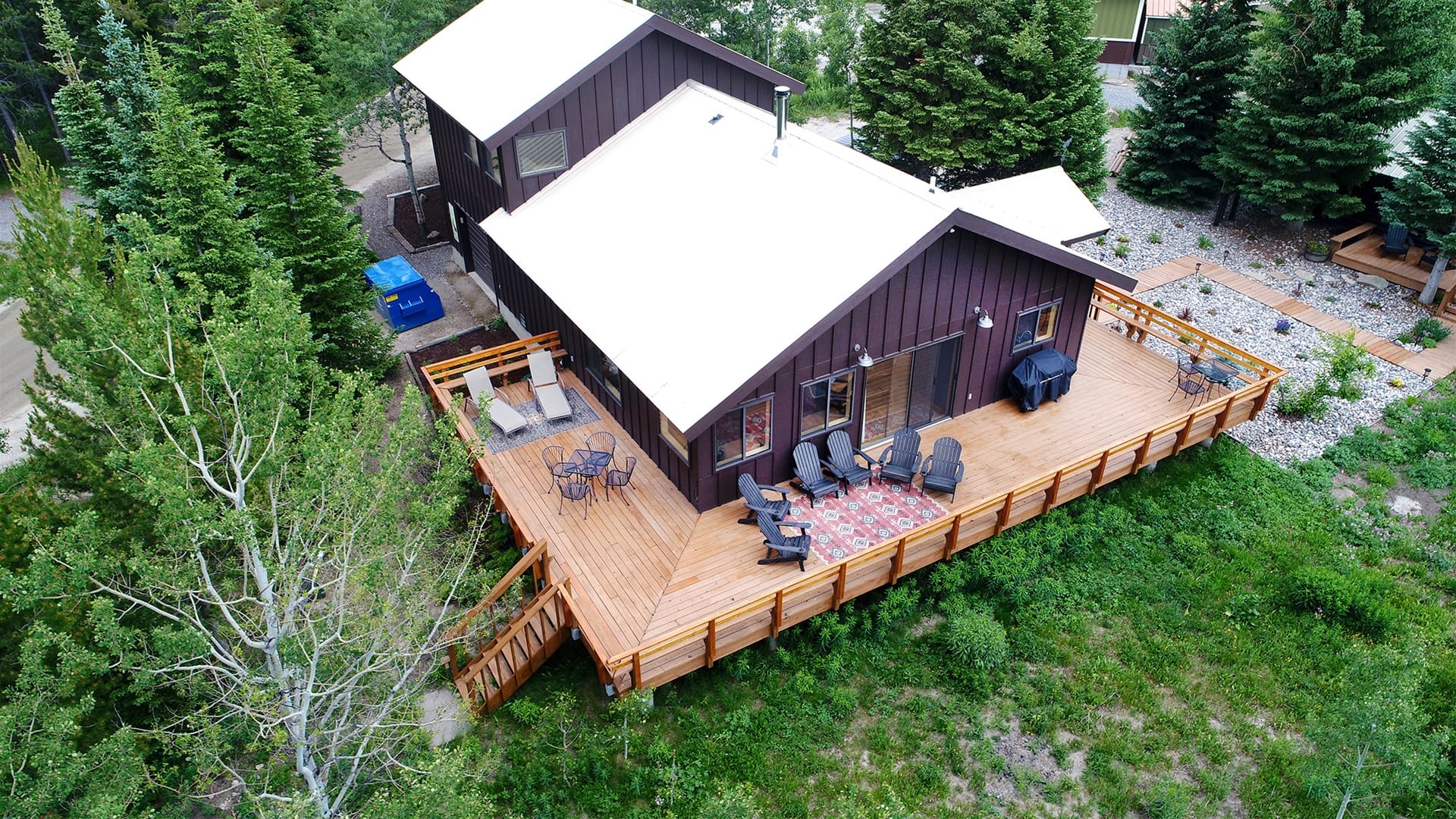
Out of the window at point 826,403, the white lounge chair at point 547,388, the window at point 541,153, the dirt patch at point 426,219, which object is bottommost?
the dirt patch at point 426,219

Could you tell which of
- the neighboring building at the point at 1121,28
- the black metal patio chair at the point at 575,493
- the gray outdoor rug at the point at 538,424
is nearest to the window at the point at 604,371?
the gray outdoor rug at the point at 538,424

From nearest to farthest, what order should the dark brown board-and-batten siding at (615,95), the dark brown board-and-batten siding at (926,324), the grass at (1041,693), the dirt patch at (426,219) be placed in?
Result: the grass at (1041,693) < the dark brown board-and-batten siding at (926,324) < the dark brown board-and-batten siding at (615,95) < the dirt patch at (426,219)

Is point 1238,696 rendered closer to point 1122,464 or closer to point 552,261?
point 1122,464

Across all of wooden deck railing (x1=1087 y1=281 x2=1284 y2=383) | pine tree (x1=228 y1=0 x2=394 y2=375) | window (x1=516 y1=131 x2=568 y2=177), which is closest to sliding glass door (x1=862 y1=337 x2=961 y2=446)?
wooden deck railing (x1=1087 y1=281 x2=1284 y2=383)

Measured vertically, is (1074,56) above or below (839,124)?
above

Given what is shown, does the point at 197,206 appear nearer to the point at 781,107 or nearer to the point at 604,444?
the point at 604,444

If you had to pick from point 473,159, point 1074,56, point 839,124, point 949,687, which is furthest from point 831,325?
point 839,124

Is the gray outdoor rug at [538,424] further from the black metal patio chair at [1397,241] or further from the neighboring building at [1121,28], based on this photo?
the neighboring building at [1121,28]
